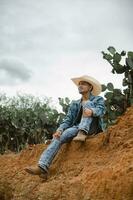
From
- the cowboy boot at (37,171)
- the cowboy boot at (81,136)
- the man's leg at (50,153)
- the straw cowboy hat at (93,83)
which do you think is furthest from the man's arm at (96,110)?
the cowboy boot at (37,171)

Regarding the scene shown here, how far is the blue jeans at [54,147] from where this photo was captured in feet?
25.8

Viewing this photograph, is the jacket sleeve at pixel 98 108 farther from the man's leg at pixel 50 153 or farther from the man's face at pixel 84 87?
the man's leg at pixel 50 153

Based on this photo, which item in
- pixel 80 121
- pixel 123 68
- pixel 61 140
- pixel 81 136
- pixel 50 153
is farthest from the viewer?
pixel 123 68

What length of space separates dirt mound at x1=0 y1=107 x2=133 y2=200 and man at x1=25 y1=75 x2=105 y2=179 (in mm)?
245

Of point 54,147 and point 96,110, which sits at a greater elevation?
point 96,110

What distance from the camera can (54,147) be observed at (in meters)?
7.96

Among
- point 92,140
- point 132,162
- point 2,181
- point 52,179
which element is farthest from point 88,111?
point 2,181

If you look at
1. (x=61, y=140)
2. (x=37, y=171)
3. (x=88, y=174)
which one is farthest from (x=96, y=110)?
(x=88, y=174)

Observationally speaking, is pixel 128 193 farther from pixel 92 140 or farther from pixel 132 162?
pixel 92 140

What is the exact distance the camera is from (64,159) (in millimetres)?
8219

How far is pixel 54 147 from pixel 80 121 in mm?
728

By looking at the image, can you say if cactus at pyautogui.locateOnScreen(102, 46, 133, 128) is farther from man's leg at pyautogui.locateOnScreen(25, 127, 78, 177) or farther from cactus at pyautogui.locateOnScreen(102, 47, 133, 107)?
man's leg at pyautogui.locateOnScreen(25, 127, 78, 177)

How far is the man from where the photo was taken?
25.7 ft

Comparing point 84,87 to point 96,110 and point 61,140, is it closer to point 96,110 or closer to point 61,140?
point 96,110
